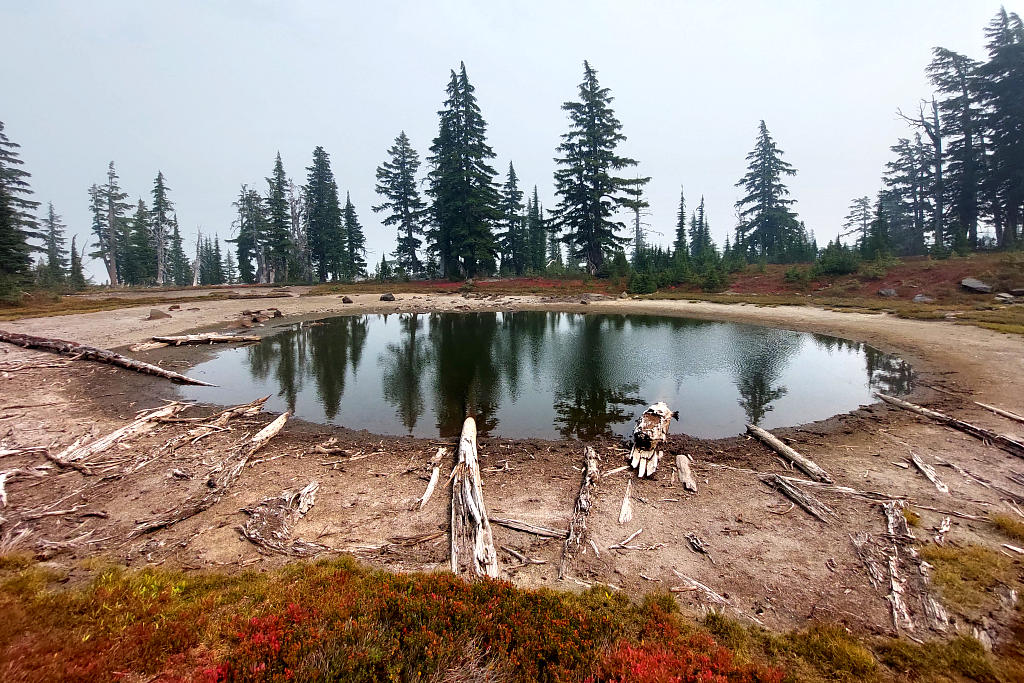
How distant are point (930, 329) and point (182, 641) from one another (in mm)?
34369

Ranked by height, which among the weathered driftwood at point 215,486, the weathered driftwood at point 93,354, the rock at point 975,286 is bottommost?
the weathered driftwood at point 215,486

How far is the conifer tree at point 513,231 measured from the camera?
65.5 metres

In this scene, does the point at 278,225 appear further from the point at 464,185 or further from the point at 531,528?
the point at 531,528

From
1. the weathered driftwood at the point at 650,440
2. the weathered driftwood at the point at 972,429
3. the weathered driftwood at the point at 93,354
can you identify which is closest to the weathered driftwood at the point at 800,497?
the weathered driftwood at the point at 650,440

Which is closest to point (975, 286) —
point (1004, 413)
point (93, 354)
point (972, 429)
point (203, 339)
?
point (1004, 413)

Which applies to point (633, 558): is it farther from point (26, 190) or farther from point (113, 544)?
point (26, 190)

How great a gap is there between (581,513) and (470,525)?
2.09 meters

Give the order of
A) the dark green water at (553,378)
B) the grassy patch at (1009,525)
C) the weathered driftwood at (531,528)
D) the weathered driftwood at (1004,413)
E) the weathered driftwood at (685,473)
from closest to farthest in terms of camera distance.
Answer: the grassy patch at (1009,525) → the weathered driftwood at (531,528) → the weathered driftwood at (685,473) → the weathered driftwood at (1004,413) → the dark green water at (553,378)

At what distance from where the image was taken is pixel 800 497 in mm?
7523

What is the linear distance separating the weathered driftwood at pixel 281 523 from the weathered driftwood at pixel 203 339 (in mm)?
20819

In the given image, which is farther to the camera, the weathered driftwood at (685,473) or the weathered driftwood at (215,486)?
the weathered driftwood at (685,473)

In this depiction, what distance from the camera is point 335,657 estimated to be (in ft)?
11.7

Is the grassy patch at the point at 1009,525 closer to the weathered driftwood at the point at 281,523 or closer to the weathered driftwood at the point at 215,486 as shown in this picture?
the weathered driftwood at the point at 281,523

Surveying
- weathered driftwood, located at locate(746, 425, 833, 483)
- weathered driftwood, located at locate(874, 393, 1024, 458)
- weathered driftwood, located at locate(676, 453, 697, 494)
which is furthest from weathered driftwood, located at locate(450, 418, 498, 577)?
weathered driftwood, located at locate(874, 393, 1024, 458)
